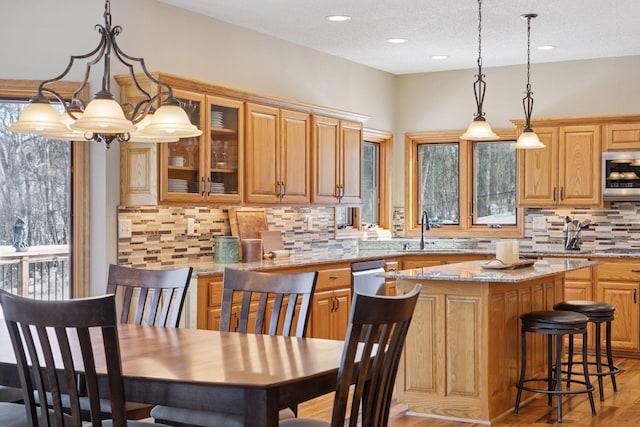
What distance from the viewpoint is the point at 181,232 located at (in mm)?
6266

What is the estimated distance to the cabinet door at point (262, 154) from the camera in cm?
639

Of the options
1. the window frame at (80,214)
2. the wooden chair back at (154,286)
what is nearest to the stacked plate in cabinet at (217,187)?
the window frame at (80,214)

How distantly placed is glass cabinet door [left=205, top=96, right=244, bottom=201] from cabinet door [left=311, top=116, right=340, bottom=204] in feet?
3.48

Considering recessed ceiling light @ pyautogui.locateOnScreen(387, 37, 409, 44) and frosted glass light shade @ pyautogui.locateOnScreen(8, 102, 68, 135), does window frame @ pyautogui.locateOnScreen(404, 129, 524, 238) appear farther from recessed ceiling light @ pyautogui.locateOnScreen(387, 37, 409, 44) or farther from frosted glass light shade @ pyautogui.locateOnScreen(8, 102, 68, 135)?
frosted glass light shade @ pyautogui.locateOnScreen(8, 102, 68, 135)

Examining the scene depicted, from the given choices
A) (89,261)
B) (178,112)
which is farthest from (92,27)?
(178,112)

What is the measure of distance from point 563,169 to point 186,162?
3883 mm

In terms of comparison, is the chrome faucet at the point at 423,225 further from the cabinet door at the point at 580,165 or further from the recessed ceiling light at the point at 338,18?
the recessed ceiling light at the point at 338,18

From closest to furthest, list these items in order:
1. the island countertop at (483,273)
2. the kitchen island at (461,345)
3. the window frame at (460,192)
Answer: the island countertop at (483,273), the kitchen island at (461,345), the window frame at (460,192)

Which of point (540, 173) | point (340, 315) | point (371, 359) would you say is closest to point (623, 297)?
point (540, 173)

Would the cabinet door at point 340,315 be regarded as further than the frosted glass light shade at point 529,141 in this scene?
Yes

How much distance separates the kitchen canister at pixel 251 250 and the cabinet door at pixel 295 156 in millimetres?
428

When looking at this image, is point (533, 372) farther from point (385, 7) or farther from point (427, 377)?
point (385, 7)

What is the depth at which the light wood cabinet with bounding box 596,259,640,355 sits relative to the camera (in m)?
7.43

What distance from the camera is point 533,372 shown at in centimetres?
597
